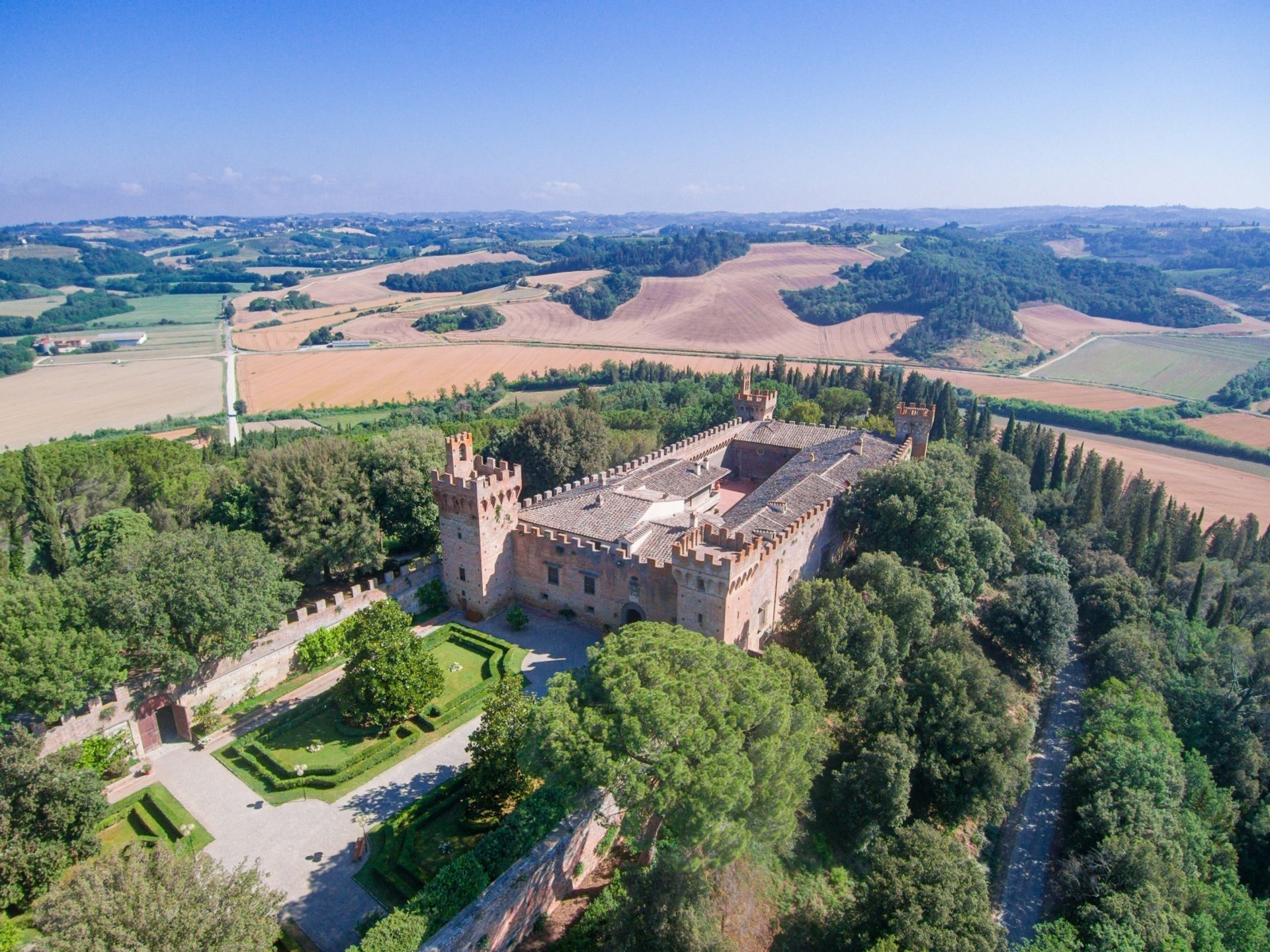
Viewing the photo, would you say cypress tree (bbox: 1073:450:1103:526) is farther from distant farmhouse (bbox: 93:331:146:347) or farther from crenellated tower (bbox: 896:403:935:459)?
distant farmhouse (bbox: 93:331:146:347)

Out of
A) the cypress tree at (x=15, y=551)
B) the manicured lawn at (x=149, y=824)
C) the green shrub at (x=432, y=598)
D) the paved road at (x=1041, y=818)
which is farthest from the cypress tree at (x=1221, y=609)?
the cypress tree at (x=15, y=551)

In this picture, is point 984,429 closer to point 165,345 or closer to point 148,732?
point 148,732

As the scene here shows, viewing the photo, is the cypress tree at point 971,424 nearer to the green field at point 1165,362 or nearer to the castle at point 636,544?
the castle at point 636,544

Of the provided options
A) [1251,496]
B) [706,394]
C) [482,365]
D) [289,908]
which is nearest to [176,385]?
[482,365]

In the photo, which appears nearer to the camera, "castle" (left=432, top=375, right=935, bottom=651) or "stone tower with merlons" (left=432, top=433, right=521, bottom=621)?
"castle" (left=432, top=375, right=935, bottom=651)

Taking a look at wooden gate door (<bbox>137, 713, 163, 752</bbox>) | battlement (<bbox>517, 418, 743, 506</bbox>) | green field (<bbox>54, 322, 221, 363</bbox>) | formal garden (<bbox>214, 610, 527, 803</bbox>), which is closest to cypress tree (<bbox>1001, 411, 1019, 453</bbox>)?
battlement (<bbox>517, 418, 743, 506</bbox>)

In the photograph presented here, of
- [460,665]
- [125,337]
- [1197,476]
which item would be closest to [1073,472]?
[1197,476]

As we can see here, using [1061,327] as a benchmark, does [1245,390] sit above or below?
below
